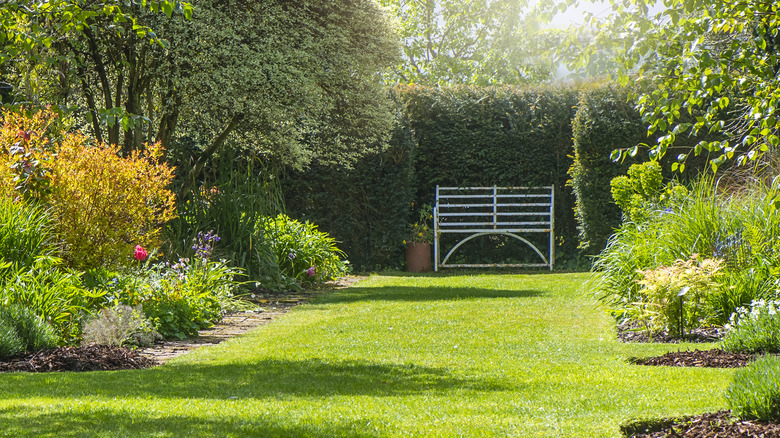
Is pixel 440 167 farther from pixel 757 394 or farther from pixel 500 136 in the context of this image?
pixel 757 394

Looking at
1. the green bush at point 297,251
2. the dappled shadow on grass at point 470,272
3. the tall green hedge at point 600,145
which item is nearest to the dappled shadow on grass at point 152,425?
the green bush at point 297,251

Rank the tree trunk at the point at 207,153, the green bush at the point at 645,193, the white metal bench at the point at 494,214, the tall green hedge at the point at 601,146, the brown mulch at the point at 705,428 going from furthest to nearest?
1. the white metal bench at the point at 494,214
2. the tall green hedge at the point at 601,146
3. the tree trunk at the point at 207,153
4. the green bush at the point at 645,193
5. the brown mulch at the point at 705,428

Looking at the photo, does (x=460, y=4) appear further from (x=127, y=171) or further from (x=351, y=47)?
(x=127, y=171)

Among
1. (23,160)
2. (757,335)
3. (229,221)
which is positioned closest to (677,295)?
(757,335)

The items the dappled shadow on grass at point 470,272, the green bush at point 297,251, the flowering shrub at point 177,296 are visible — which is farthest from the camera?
the dappled shadow on grass at point 470,272

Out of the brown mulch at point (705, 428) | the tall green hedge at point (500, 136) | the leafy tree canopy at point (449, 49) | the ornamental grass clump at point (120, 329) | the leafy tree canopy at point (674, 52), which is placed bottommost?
the brown mulch at point (705, 428)

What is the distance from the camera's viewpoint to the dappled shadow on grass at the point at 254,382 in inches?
165

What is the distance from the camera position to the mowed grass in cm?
343

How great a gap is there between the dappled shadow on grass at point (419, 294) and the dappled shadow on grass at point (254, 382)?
4.05m

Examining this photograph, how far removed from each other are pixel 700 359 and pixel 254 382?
9.25 feet

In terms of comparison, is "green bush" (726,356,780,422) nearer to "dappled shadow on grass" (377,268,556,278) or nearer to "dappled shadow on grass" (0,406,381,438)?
"dappled shadow on grass" (0,406,381,438)

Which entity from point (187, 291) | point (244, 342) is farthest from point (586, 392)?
point (187, 291)

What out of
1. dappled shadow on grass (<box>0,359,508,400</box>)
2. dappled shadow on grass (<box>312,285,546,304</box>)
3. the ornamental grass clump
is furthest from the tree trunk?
dappled shadow on grass (<box>0,359,508,400</box>)

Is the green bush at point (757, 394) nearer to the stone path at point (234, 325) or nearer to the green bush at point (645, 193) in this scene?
the stone path at point (234, 325)
